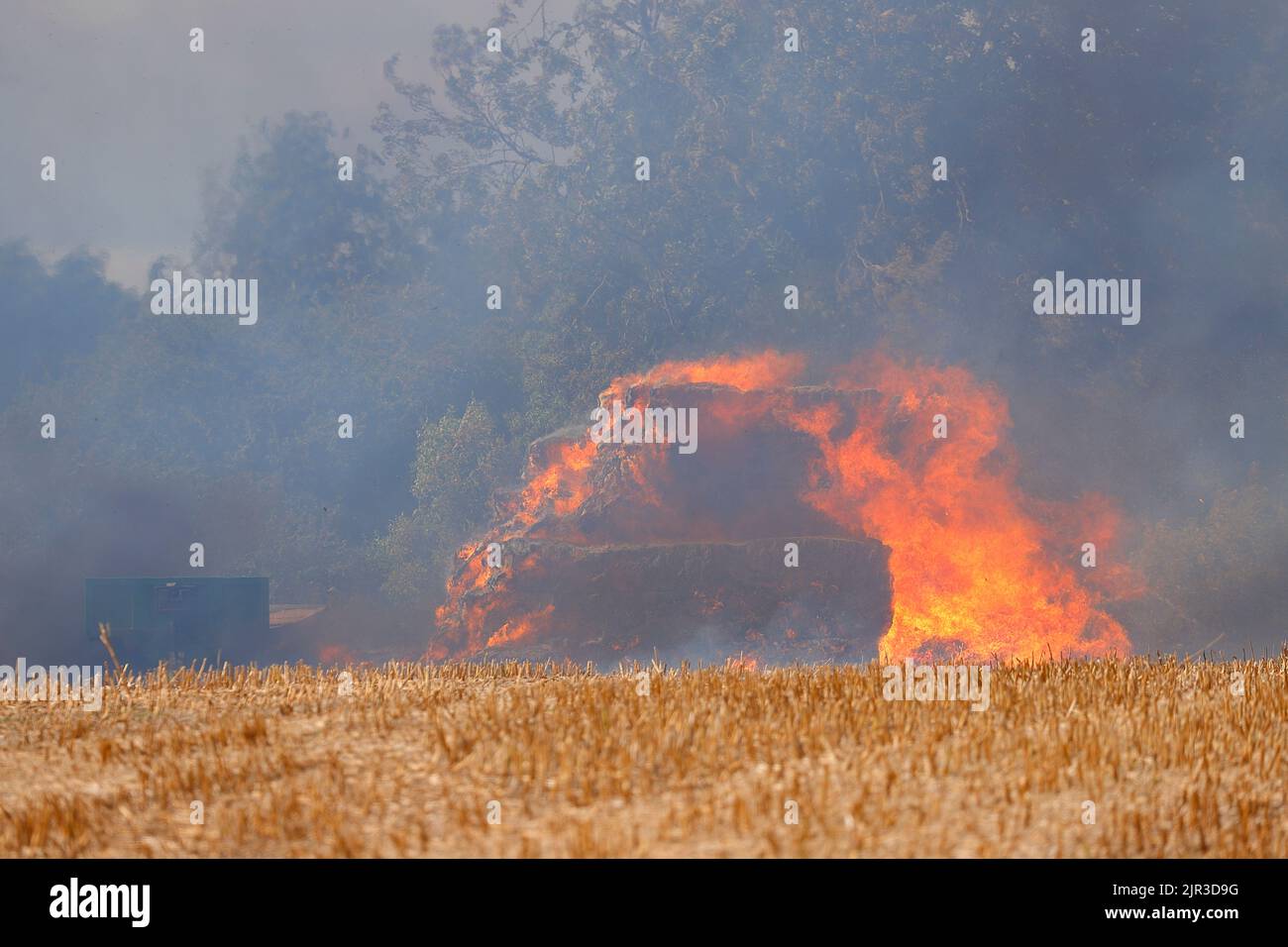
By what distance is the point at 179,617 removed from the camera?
2630 centimetres

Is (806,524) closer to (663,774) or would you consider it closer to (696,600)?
(696,600)

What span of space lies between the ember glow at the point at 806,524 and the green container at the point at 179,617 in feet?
12.8

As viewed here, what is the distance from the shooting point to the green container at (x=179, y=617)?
25500 mm

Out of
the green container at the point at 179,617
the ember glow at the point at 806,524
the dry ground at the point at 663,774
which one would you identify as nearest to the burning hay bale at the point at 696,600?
the ember glow at the point at 806,524

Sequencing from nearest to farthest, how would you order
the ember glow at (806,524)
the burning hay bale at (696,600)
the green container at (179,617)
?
Result: the burning hay bale at (696,600), the green container at (179,617), the ember glow at (806,524)

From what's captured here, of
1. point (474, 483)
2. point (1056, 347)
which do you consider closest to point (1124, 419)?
point (1056, 347)

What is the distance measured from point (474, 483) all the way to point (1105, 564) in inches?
632

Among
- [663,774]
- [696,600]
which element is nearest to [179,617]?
[696,600]

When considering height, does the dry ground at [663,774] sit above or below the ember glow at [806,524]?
below

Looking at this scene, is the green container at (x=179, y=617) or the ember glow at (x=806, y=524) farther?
the ember glow at (x=806, y=524)

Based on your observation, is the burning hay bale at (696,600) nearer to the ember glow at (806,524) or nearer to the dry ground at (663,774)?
the ember glow at (806,524)

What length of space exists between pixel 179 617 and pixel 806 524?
12.8m

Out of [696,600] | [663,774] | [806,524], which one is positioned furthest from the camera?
[806,524]
